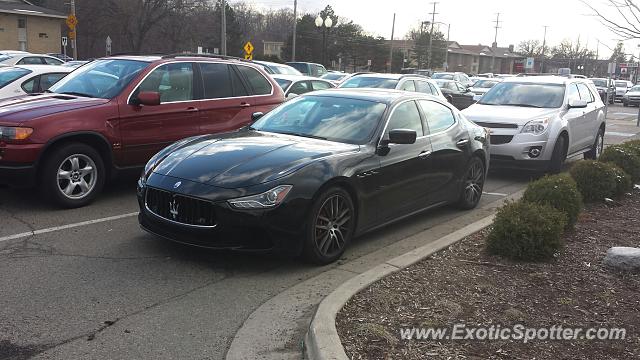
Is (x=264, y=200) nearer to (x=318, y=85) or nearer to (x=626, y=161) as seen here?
(x=626, y=161)

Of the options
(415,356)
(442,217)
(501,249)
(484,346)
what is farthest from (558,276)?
(442,217)

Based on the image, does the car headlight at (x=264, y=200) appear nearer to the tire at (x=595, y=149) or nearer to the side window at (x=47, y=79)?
the side window at (x=47, y=79)

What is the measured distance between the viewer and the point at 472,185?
774 centimetres

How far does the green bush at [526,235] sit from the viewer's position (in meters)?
5.17

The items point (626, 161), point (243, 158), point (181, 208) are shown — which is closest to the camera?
point (181, 208)

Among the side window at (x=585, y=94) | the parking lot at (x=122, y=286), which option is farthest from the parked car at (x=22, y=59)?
the side window at (x=585, y=94)

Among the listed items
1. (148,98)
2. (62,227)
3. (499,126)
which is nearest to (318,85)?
(499,126)

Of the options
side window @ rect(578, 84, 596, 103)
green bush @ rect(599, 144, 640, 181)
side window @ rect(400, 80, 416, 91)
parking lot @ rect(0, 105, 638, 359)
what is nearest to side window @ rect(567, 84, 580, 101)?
side window @ rect(578, 84, 596, 103)

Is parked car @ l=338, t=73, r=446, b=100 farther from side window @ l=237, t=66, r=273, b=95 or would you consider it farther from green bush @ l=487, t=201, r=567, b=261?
green bush @ l=487, t=201, r=567, b=261

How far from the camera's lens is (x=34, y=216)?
21.1ft

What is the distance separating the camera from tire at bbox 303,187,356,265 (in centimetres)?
505

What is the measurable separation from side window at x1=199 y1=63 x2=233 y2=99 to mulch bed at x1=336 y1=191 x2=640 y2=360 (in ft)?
13.9

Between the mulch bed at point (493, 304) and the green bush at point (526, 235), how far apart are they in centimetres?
10

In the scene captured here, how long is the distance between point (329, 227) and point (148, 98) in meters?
3.16
